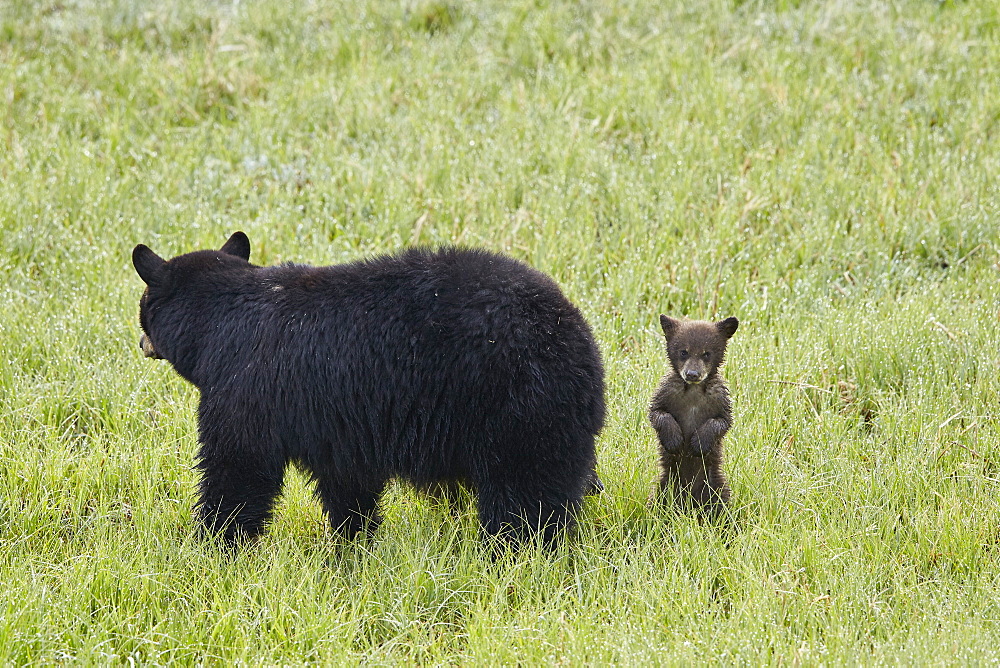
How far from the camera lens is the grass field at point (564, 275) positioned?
12.3 ft

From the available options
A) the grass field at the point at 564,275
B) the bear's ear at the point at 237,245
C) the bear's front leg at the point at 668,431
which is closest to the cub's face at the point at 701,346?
the bear's front leg at the point at 668,431

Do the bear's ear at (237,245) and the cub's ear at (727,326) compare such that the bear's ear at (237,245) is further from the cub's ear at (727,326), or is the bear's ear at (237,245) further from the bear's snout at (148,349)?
the cub's ear at (727,326)

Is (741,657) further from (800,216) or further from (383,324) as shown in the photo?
(800,216)

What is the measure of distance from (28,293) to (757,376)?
4.50 metres

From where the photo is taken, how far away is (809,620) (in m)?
3.63

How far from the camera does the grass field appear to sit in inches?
147

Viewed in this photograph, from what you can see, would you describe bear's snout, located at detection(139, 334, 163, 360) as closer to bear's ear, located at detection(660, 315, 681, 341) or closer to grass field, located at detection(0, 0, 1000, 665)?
grass field, located at detection(0, 0, 1000, 665)

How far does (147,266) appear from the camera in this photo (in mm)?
4551

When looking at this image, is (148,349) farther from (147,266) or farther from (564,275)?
(564,275)

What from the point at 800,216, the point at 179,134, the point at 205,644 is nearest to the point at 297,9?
the point at 179,134

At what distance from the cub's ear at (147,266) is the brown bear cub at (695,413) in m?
2.27

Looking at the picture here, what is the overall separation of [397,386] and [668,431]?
118cm

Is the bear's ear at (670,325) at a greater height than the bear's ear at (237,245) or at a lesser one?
lesser

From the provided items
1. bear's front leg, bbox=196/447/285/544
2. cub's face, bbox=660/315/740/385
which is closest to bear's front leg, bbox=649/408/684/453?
cub's face, bbox=660/315/740/385
